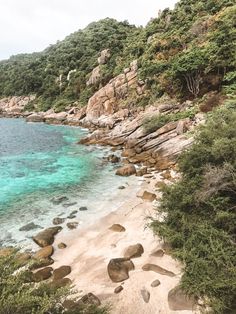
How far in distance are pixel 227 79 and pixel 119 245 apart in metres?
27.0

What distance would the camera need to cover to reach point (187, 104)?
118ft

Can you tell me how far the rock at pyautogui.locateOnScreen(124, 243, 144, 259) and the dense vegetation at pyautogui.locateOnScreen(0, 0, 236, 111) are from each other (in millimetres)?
24699

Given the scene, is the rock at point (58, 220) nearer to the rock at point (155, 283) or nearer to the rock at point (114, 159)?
the rock at point (155, 283)

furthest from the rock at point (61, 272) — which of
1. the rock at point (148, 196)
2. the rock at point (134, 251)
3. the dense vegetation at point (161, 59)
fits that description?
the dense vegetation at point (161, 59)

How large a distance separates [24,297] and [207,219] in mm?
7207

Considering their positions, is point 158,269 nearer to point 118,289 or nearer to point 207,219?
point 118,289

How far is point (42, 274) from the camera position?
11.5 m

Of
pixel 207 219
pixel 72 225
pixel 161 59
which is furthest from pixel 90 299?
pixel 161 59

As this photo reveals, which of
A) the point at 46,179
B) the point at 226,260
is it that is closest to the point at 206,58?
the point at 46,179

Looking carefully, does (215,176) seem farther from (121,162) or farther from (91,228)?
(121,162)

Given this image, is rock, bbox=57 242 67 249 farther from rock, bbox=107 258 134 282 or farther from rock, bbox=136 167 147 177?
rock, bbox=136 167 147 177

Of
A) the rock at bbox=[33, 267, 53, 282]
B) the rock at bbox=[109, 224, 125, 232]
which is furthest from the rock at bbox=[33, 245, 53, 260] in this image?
the rock at bbox=[109, 224, 125, 232]

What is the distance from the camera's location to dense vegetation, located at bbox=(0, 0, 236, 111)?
118 ft

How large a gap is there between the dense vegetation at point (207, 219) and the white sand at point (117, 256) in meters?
1.02
